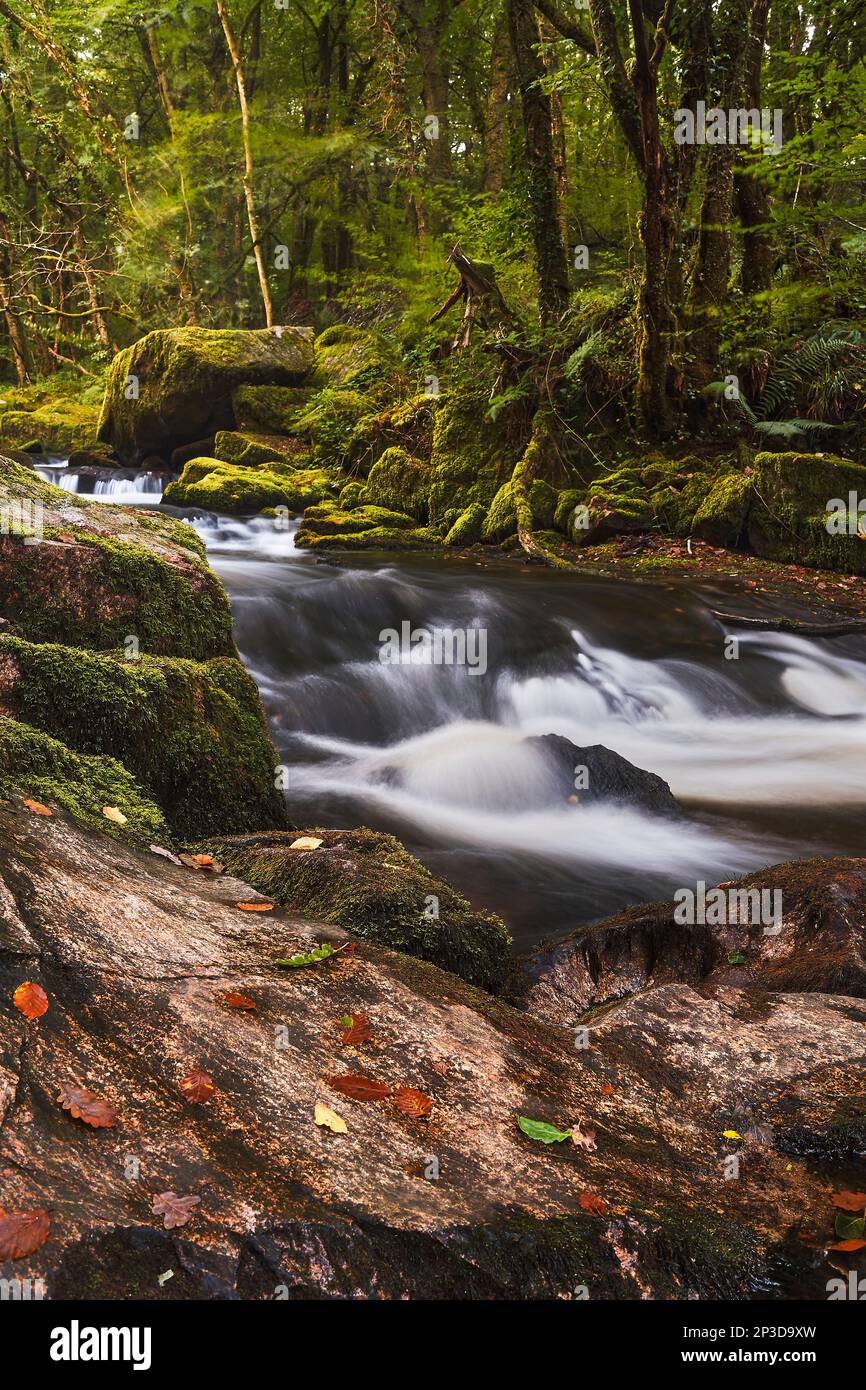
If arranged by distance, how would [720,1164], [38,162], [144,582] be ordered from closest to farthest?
[720,1164] < [144,582] < [38,162]

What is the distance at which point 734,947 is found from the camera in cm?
395

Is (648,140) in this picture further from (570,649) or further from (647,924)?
(647,924)

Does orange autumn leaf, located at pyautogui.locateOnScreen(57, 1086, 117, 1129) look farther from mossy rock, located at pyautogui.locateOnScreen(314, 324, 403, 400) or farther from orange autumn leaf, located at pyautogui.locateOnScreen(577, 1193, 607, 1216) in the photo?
mossy rock, located at pyautogui.locateOnScreen(314, 324, 403, 400)

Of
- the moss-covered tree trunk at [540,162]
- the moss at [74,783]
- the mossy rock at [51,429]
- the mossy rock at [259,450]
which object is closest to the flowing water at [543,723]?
the moss at [74,783]

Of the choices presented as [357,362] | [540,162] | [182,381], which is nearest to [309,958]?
[540,162]

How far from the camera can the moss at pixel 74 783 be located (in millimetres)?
3229

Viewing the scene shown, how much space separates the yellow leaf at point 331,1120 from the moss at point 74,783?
1456mm

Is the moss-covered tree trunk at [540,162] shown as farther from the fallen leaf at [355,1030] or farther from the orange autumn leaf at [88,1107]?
the orange autumn leaf at [88,1107]

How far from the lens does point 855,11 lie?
1283 centimetres

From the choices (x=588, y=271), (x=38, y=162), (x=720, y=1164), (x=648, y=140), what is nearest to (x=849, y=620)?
(x=648, y=140)

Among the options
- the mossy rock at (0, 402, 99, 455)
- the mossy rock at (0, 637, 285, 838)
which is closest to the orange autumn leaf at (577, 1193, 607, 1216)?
the mossy rock at (0, 637, 285, 838)
